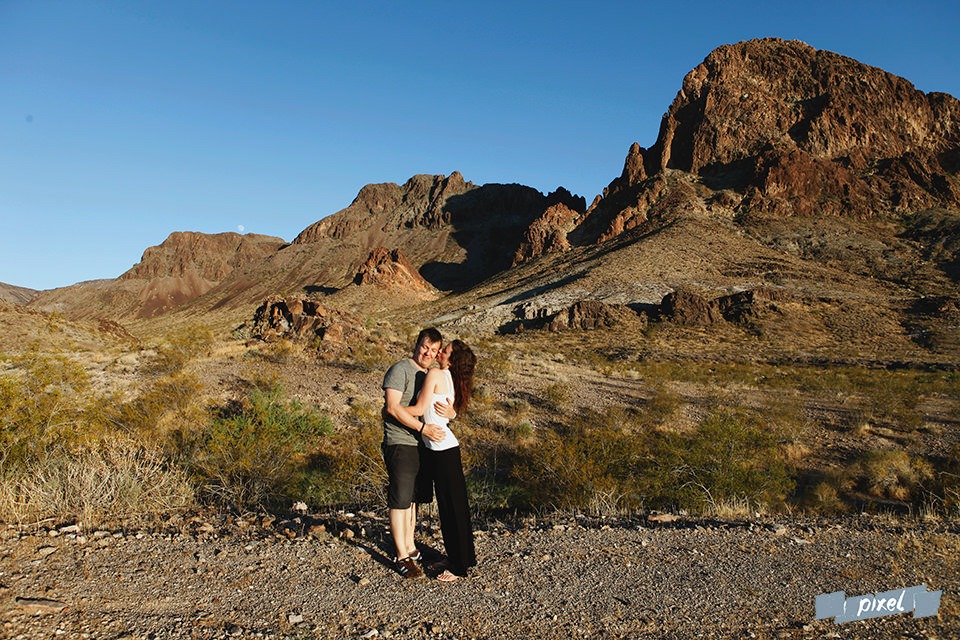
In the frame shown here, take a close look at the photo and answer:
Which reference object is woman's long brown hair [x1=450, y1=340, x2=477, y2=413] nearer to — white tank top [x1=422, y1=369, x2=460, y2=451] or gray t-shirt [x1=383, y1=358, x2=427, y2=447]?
white tank top [x1=422, y1=369, x2=460, y2=451]

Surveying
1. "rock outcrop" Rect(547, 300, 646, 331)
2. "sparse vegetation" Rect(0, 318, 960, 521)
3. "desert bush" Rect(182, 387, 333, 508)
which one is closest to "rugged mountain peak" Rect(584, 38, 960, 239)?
"rock outcrop" Rect(547, 300, 646, 331)

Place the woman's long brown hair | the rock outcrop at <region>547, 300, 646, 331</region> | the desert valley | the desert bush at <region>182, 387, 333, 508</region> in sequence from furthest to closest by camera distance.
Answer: the rock outcrop at <region>547, 300, 646, 331</region> → the desert bush at <region>182, 387, 333, 508</region> → the woman's long brown hair → the desert valley

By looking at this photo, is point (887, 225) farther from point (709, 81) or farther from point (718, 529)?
point (718, 529)

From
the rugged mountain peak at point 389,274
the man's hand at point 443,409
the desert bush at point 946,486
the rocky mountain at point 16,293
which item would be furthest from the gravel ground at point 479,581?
the rocky mountain at point 16,293

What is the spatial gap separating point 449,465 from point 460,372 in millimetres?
684

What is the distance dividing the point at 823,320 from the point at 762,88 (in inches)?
1981

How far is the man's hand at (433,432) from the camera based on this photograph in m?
3.76

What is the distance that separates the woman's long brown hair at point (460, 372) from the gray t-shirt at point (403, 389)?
10.0 inches

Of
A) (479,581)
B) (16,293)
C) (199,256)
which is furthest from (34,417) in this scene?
(16,293)

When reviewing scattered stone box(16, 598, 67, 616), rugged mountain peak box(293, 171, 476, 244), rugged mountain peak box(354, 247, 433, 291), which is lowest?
scattered stone box(16, 598, 67, 616)

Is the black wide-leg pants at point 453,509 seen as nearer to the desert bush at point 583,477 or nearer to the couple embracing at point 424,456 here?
the couple embracing at point 424,456

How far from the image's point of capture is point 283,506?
5.89 m

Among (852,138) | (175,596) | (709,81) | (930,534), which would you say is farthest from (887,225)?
(175,596)

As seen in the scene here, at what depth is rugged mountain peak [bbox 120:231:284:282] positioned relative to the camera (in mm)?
123750
